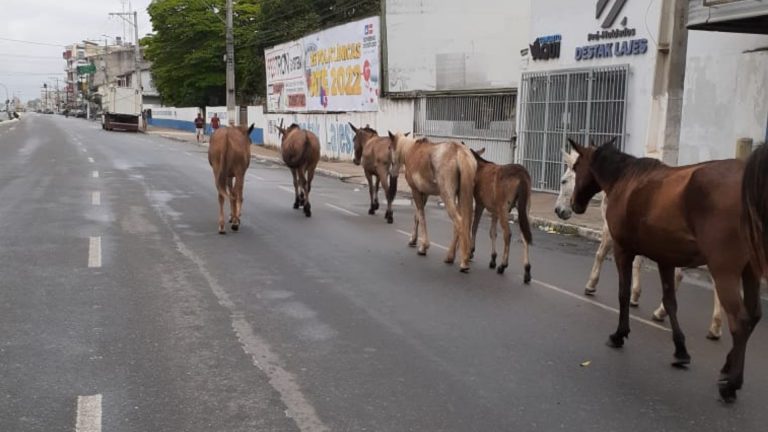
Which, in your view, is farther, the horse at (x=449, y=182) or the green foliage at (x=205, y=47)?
the green foliage at (x=205, y=47)

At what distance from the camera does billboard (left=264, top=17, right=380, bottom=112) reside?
28391mm

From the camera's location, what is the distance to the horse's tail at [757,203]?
4.03 m

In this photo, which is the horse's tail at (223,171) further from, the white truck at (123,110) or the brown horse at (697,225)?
the white truck at (123,110)

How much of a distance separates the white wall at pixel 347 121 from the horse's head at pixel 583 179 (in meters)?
18.3

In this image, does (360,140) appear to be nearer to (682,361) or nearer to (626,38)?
(626,38)

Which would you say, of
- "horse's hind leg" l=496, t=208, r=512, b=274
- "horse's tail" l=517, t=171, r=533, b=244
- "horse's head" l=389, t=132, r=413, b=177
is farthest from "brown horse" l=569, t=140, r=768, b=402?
"horse's head" l=389, t=132, r=413, b=177

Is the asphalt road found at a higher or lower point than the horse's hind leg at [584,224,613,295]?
lower

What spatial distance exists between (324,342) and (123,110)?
66.3 m

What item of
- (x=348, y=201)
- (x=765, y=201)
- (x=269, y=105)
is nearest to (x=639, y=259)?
(x=765, y=201)

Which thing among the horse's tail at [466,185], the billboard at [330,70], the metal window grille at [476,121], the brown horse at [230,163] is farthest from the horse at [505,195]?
the billboard at [330,70]

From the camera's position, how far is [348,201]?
54.1 ft

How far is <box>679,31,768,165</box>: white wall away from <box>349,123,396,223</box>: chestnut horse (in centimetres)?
539

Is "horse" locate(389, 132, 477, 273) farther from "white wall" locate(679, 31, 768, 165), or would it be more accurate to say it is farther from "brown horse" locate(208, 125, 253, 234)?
"white wall" locate(679, 31, 768, 165)

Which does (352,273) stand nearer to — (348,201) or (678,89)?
(348,201)
